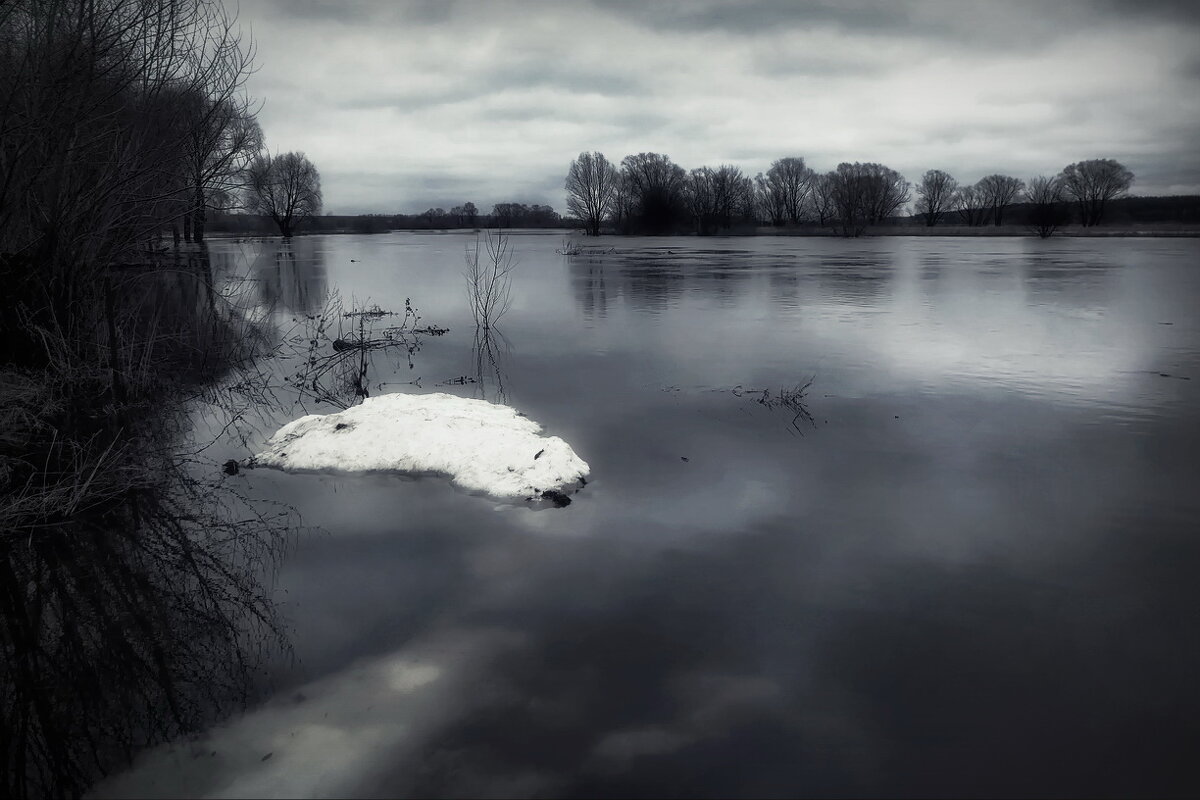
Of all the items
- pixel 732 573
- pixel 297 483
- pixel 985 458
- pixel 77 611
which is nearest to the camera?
pixel 77 611

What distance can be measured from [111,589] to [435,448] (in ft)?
11.9

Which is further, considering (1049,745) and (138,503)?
(138,503)

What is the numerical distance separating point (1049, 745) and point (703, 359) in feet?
39.1

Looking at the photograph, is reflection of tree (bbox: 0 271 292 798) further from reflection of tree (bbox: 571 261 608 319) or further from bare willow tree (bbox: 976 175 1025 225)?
bare willow tree (bbox: 976 175 1025 225)

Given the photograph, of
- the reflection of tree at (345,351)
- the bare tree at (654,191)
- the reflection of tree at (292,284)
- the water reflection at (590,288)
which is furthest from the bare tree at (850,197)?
the reflection of tree at (345,351)

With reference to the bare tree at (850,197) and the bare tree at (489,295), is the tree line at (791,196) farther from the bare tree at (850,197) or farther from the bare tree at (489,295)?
the bare tree at (489,295)

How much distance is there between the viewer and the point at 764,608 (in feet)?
19.2

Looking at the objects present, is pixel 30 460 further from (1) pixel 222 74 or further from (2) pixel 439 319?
(2) pixel 439 319

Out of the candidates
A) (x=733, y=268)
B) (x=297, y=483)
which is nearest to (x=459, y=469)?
(x=297, y=483)

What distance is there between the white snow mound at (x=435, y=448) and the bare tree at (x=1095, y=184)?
4141 inches

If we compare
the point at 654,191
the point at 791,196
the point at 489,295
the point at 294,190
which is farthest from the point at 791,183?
the point at 489,295

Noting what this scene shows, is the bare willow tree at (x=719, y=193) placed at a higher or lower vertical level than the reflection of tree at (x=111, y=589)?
higher

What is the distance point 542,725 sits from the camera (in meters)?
4.48

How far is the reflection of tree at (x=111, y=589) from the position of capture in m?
4.43
